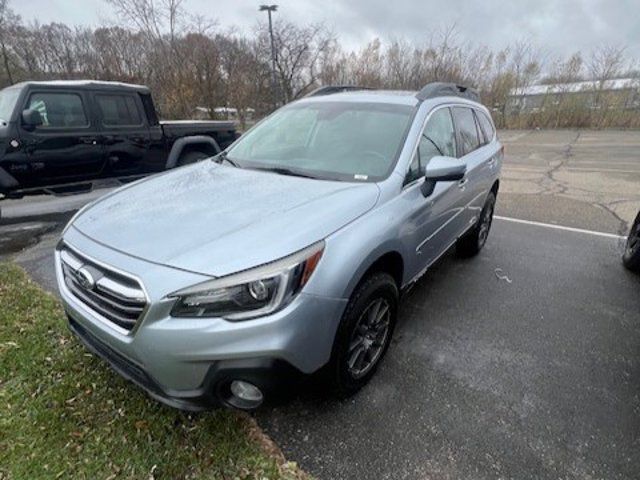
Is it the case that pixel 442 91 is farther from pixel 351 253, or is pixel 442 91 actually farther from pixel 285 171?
pixel 351 253

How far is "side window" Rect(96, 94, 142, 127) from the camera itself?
21.2ft

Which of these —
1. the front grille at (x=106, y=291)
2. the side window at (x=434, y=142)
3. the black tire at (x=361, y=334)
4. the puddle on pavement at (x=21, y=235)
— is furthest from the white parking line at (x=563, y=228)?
the puddle on pavement at (x=21, y=235)

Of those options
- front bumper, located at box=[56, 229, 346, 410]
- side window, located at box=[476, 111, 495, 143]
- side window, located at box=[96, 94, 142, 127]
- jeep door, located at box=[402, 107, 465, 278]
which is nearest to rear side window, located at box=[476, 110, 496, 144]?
side window, located at box=[476, 111, 495, 143]

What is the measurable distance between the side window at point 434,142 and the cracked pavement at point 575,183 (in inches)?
146

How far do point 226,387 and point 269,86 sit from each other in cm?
2495

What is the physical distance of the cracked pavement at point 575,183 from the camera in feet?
21.0

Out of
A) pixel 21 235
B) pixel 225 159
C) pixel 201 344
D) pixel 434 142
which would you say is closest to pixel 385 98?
pixel 434 142

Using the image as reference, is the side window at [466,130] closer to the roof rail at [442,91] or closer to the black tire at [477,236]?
the roof rail at [442,91]

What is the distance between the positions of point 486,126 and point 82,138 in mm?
5931

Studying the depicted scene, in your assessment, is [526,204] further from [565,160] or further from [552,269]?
[565,160]

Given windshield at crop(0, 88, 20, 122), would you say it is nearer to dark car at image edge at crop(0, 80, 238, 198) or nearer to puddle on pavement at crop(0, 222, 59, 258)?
dark car at image edge at crop(0, 80, 238, 198)

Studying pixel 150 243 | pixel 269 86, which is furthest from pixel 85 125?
pixel 269 86

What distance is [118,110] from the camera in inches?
262

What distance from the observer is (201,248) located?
1.78 metres
